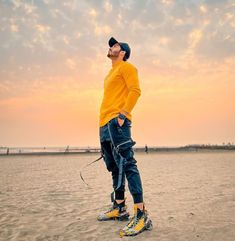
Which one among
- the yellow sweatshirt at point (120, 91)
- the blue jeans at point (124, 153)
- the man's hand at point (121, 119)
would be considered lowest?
the blue jeans at point (124, 153)

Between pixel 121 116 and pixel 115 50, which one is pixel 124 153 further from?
pixel 115 50

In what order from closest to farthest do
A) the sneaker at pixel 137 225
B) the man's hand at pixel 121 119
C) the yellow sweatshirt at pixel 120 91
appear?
the sneaker at pixel 137 225 < the man's hand at pixel 121 119 < the yellow sweatshirt at pixel 120 91

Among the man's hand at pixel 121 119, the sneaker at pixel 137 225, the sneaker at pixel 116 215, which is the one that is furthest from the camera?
the sneaker at pixel 116 215

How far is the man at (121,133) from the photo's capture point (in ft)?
11.5

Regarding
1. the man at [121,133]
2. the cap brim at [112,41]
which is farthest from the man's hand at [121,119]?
the cap brim at [112,41]

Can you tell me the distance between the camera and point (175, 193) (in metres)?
6.34

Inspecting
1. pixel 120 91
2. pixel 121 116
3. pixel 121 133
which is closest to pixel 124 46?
pixel 120 91

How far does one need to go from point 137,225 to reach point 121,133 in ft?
3.65

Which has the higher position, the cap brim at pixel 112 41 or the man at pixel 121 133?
the cap brim at pixel 112 41

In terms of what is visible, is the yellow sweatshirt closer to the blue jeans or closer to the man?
the man

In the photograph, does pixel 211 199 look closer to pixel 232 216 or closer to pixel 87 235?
pixel 232 216

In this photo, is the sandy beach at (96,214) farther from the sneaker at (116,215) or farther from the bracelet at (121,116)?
the bracelet at (121,116)

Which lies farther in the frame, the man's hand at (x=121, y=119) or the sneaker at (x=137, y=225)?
the man's hand at (x=121, y=119)

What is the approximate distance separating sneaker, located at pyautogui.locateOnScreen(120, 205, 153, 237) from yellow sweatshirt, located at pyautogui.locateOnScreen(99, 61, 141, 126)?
120 centimetres
